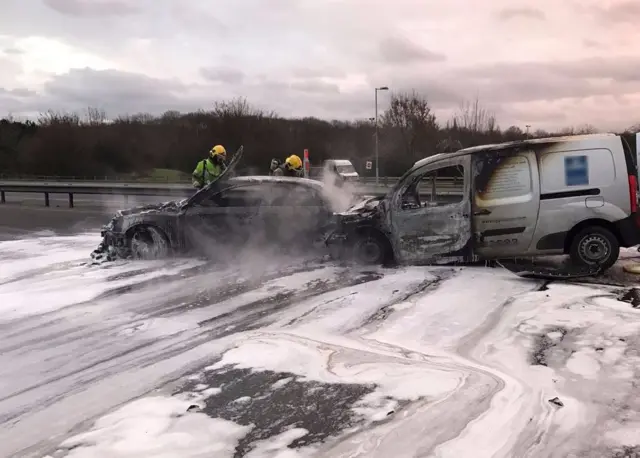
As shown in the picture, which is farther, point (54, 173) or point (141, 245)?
point (54, 173)

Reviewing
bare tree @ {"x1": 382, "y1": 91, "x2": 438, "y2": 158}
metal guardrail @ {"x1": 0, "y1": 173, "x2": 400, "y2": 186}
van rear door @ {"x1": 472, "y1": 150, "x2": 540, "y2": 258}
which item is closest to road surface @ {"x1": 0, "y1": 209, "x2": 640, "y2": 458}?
van rear door @ {"x1": 472, "y1": 150, "x2": 540, "y2": 258}

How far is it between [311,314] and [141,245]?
466 centimetres

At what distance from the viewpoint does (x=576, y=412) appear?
12.3ft

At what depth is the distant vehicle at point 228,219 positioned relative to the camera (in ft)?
A: 31.0

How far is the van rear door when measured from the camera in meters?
7.83

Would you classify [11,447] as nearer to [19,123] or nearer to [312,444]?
[312,444]

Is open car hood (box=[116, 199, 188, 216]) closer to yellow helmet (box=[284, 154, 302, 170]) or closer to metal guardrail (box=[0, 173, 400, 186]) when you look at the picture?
yellow helmet (box=[284, 154, 302, 170])

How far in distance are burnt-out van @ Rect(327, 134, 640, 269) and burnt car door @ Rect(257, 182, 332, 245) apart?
962 millimetres

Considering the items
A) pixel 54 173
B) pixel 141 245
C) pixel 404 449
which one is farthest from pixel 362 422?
pixel 54 173

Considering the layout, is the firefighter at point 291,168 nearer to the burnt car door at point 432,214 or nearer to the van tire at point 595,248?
the burnt car door at point 432,214

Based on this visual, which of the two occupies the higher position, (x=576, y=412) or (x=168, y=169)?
(x=168, y=169)

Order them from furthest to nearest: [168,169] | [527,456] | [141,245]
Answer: [168,169]
[141,245]
[527,456]

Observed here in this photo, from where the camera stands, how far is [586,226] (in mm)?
7750

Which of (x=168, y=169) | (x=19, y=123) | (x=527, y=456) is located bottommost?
(x=527, y=456)
